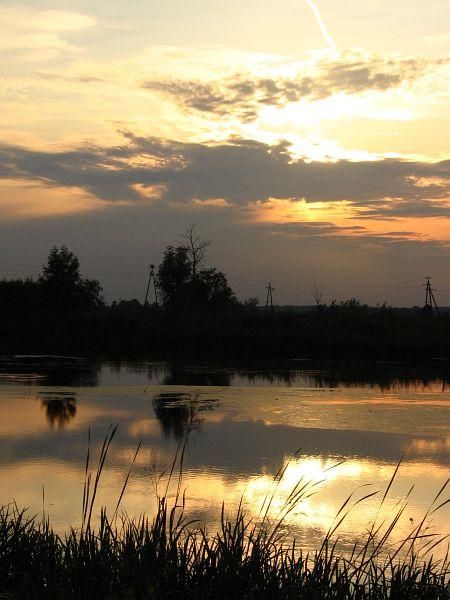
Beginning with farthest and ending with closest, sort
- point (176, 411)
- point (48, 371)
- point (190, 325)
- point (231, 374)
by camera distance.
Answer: point (190, 325)
point (48, 371)
point (231, 374)
point (176, 411)

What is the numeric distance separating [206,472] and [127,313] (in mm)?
30406

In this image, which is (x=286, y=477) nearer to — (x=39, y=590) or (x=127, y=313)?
(x=39, y=590)

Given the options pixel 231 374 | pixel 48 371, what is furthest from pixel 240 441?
pixel 48 371

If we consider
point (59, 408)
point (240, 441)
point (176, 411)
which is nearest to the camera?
point (240, 441)

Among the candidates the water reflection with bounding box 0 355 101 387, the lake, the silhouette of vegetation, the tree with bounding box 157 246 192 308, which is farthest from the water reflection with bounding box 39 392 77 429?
the tree with bounding box 157 246 192 308

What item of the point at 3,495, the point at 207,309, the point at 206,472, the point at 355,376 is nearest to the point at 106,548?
the point at 3,495

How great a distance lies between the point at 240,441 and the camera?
12.8 m

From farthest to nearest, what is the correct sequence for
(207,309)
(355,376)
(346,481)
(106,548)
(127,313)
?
(207,309)
(127,313)
(355,376)
(346,481)
(106,548)

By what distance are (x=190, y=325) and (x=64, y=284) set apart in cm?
1161

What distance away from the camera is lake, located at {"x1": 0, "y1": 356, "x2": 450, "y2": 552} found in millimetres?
8578

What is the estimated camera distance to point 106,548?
4.64 metres

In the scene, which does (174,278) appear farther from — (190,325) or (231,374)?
(231,374)

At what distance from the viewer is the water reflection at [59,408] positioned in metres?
14.7

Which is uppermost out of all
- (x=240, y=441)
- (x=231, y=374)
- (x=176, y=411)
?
(x=231, y=374)
